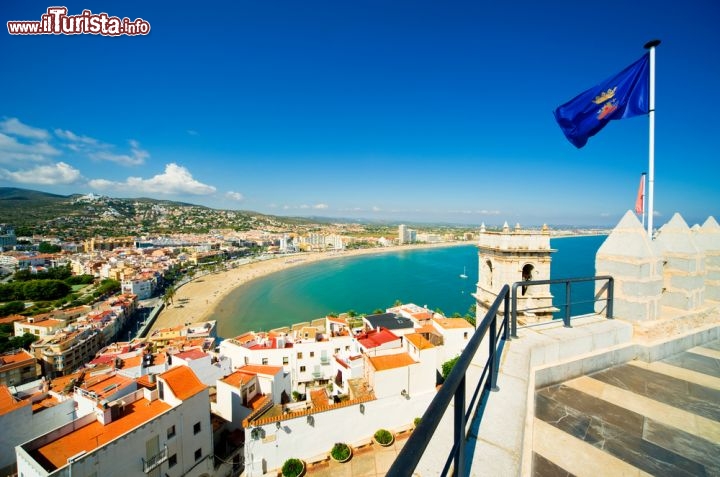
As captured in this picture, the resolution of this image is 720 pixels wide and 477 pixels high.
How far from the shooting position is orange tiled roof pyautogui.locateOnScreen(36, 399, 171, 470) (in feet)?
26.3

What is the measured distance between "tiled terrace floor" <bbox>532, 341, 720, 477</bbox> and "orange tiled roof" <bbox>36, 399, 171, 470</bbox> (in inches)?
424

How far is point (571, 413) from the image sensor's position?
2270mm

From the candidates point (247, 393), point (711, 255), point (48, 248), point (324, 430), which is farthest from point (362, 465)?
point (48, 248)

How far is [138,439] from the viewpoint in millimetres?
8664

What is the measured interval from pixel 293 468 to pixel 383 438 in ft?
10.9

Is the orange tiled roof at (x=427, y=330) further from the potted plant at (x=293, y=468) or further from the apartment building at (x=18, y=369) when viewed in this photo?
the apartment building at (x=18, y=369)

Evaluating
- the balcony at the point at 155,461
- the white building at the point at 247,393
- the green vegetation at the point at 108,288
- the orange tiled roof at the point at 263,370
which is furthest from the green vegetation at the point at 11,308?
the balcony at the point at 155,461

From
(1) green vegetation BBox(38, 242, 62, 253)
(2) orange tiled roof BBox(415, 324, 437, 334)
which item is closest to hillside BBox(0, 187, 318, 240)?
(1) green vegetation BBox(38, 242, 62, 253)

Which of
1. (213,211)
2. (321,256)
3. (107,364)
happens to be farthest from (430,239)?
(107,364)

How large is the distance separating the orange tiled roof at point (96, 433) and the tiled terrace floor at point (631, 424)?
10775 millimetres

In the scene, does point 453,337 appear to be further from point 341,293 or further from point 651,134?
point 341,293

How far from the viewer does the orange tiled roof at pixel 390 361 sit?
40.9ft

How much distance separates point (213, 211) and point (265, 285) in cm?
14665

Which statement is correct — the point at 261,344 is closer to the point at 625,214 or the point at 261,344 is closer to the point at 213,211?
the point at 625,214
